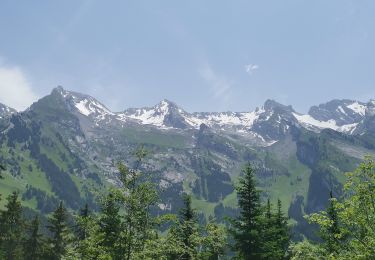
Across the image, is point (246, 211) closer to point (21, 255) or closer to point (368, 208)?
point (368, 208)

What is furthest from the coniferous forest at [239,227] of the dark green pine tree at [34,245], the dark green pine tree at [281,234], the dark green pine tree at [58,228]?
the dark green pine tree at [34,245]

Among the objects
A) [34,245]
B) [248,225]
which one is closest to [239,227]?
[248,225]

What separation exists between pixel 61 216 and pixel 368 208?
54.5m

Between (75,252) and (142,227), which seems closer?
(142,227)

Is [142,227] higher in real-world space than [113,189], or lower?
lower

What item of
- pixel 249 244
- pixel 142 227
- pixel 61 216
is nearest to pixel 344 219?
pixel 142 227

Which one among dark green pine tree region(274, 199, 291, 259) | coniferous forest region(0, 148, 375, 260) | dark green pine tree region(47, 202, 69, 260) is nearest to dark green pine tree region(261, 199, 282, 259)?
coniferous forest region(0, 148, 375, 260)

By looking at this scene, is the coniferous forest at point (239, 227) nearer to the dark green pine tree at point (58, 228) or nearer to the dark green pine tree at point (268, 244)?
the dark green pine tree at point (268, 244)

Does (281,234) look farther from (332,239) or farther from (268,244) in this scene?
(332,239)

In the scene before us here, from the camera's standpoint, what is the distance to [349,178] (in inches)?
803

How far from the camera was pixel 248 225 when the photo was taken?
3794 centimetres

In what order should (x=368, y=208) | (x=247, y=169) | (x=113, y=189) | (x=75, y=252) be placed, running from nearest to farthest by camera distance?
1. (x=368, y=208)
2. (x=113, y=189)
3. (x=75, y=252)
4. (x=247, y=169)

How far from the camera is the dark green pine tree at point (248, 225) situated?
122 feet

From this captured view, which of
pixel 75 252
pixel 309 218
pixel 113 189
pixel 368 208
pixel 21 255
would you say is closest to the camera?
pixel 368 208
